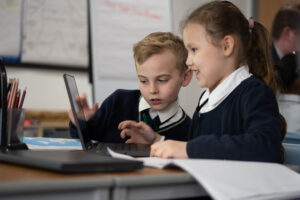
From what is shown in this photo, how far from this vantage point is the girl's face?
3.68 feet

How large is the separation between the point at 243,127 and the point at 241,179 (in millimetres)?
406

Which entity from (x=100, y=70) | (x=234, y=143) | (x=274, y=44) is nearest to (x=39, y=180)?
(x=234, y=143)

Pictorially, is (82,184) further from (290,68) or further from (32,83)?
(32,83)

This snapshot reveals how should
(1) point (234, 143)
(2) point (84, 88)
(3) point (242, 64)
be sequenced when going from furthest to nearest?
(2) point (84, 88)
(3) point (242, 64)
(1) point (234, 143)

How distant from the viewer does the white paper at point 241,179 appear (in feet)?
1.72

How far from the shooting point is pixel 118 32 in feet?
9.02

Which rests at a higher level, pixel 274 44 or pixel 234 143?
pixel 274 44

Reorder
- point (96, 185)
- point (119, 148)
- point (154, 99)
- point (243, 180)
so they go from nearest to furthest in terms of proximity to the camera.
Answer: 1. point (96, 185)
2. point (243, 180)
3. point (119, 148)
4. point (154, 99)

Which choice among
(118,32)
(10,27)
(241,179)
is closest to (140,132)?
(241,179)

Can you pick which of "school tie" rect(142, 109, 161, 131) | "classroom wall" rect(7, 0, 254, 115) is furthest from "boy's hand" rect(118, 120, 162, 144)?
"classroom wall" rect(7, 0, 254, 115)

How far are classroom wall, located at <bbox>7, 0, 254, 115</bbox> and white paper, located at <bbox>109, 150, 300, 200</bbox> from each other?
2420 mm

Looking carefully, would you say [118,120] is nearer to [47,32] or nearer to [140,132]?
[140,132]

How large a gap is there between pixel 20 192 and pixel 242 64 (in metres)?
0.88

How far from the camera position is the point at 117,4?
276 cm
